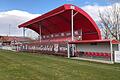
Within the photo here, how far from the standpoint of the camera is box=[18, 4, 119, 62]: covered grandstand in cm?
2867

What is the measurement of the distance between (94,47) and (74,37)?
1074 centimetres

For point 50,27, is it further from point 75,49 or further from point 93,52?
point 93,52

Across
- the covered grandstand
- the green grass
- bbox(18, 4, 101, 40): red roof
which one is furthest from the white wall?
the green grass

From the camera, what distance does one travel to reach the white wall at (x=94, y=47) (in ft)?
88.8

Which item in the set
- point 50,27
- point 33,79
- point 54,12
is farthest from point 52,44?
point 33,79

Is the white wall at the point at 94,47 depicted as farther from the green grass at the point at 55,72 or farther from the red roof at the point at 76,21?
the green grass at the point at 55,72

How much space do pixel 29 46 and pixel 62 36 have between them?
31.8ft

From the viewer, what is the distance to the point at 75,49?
34.0 m

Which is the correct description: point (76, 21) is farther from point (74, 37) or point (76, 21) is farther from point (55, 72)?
point (55, 72)

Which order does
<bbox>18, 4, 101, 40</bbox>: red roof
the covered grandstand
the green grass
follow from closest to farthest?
the green grass < the covered grandstand < <bbox>18, 4, 101, 40</bbox>: red roof

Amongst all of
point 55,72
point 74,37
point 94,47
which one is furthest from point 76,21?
point 55,72

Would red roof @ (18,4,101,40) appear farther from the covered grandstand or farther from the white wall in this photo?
the white wall

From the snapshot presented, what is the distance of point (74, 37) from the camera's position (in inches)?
1575

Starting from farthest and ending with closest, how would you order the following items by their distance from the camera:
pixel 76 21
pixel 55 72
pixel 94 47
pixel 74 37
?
pixel 76 21
pixel 74 37
pixel 94 47
pixel 55 72
